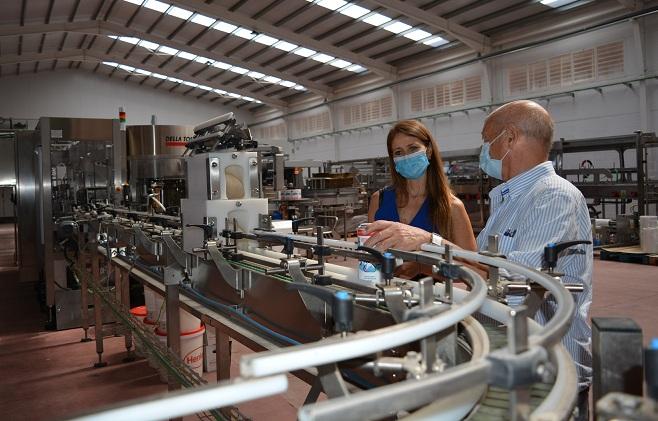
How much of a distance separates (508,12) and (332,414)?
8.65 m

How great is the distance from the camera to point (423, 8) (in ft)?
26.6

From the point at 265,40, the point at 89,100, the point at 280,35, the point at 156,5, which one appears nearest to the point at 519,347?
the point at 280,35

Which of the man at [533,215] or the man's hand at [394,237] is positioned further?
the man's hand at [394,237]

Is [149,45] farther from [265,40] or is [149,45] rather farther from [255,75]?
[265,40]

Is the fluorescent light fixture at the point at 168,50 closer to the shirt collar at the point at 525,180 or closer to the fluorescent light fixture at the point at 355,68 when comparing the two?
the fluorescent light fixture at the point at 355,68

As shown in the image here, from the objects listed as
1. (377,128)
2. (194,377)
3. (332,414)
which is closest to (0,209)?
(377,128)

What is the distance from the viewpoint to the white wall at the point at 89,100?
1326 cm

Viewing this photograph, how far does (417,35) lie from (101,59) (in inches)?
302

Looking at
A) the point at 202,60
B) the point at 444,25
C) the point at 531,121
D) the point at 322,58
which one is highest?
the point at 202,60

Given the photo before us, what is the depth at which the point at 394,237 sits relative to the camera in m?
1.39

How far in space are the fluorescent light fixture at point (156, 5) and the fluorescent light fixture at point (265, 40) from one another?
179cm

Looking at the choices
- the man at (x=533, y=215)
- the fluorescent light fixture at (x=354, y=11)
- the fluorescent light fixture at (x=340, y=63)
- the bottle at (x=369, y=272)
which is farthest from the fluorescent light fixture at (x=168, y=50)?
the bottle at (x=369, y=272)

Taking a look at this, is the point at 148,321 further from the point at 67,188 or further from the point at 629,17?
the point at 629,17

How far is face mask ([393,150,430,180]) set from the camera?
2074 mm
